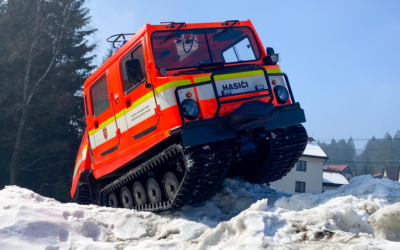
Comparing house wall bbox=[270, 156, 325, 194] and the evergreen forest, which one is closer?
house wall bbox=[270, 156, 325, 194]

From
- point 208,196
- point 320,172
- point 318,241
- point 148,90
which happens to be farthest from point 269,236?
point 320,172

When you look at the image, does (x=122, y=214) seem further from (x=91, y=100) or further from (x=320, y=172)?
(x=320, y=172)

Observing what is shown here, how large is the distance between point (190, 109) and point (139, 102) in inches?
40.8

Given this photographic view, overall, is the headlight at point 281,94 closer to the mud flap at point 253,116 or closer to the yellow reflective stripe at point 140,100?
the mud flap at point 253,116

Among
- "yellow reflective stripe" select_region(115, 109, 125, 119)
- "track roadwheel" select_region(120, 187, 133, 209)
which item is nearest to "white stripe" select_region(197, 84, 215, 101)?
"yellow reflective stripe" select_region(115, 109, 125, 119)

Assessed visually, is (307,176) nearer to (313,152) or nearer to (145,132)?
(313,152)

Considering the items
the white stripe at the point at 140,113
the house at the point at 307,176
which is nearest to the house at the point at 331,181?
the house at the point at 307,176

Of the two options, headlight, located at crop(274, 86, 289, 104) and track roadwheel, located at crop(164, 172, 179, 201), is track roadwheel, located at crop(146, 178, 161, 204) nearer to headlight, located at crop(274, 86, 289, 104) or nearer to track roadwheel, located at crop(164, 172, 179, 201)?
track roadwheel, located at crop(164, 172, 179, 201)

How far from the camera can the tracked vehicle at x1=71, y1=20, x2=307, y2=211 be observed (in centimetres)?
548

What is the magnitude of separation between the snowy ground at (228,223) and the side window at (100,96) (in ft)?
5.96

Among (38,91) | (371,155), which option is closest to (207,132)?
(38,91)

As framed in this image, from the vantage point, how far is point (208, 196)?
608 cm

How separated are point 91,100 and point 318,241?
542cm

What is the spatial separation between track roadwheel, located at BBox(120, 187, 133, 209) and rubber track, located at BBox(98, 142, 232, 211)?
960mm
